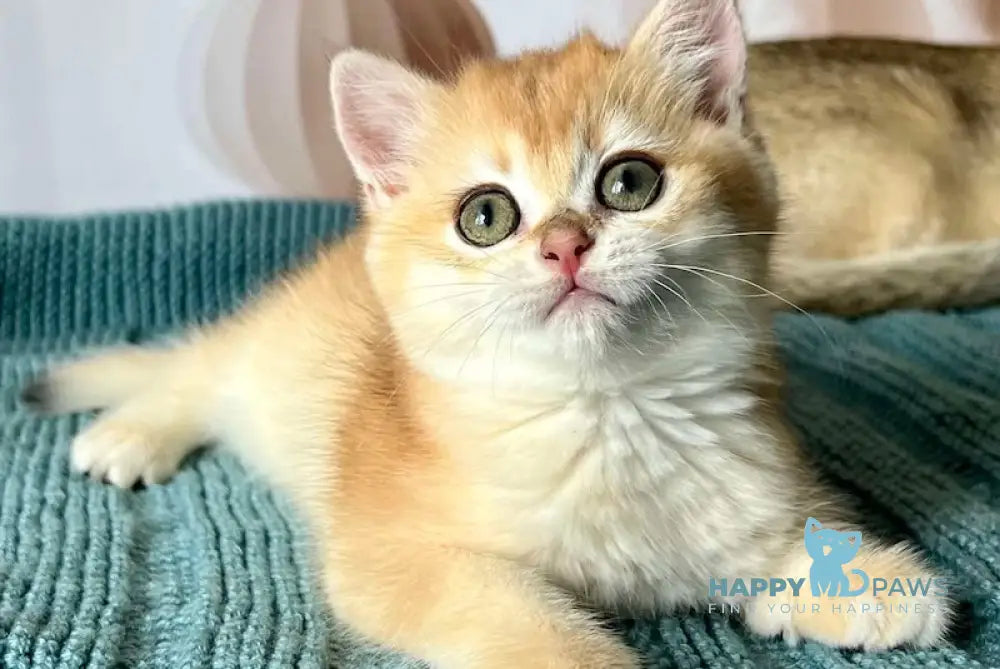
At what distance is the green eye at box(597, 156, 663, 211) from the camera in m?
0.68

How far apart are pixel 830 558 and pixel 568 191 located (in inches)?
13.2

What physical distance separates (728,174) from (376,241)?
286mm

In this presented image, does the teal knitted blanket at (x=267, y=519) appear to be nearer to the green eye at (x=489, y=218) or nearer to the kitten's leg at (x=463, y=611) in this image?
the kitten's leg at (x=463, y=611)

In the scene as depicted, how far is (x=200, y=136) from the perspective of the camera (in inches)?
73.5

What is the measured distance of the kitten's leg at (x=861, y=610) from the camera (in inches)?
27.3

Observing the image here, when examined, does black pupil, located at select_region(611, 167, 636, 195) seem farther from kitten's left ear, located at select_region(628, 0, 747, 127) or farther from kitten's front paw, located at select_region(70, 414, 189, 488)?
kitten's front paw, located at select_region(70, 414, 189, 488)

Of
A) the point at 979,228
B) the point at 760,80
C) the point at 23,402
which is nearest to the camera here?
the point at 23,402

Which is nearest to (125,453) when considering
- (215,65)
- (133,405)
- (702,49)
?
(133,405)

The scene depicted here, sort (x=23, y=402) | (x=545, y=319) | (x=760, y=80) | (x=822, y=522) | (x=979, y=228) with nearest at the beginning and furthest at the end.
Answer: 1. (x=545, y=319)
2. (x=822, y=522)
3. (x=23, y=402)
4. (x=979, y=228)
5. (x=760, y=80)

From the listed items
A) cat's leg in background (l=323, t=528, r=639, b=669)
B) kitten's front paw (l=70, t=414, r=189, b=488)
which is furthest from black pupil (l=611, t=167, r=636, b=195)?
kitten's front paw (l=70, t=414, r=189, b=488)

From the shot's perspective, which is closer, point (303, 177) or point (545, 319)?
point (545, 319)

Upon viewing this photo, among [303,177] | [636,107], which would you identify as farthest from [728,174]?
[303,177]

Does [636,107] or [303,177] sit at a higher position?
[636,107]

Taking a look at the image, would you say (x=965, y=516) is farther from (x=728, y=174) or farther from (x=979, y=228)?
(x=979, y=228)
